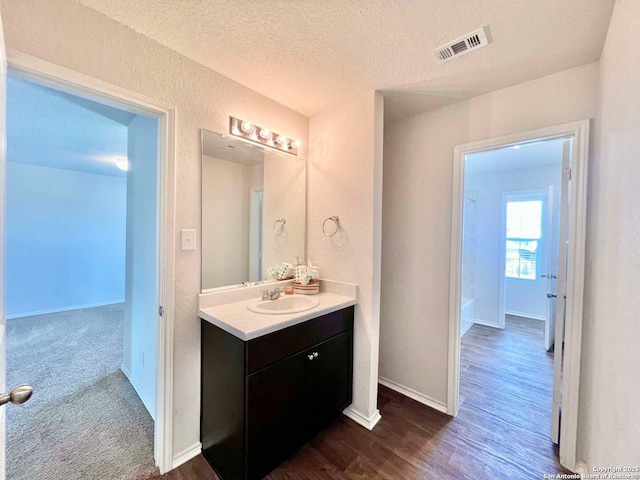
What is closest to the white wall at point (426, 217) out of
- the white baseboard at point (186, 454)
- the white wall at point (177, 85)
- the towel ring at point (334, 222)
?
the towel ring at point (334, 222)

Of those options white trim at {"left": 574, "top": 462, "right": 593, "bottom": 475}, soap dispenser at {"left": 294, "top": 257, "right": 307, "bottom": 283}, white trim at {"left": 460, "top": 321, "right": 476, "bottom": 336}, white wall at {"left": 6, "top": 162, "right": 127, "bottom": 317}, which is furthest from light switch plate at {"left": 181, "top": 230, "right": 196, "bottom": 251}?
white wall at {"left": 6, "top": 162, "right": 127, "bottom": 317}

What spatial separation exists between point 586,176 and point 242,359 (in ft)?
7.26

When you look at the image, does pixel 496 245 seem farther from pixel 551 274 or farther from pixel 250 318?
pixel 250 318

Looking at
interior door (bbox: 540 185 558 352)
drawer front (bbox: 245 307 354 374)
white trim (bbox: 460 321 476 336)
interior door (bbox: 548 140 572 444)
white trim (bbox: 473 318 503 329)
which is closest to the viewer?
drawer front (bbox: 245 307 354 374)

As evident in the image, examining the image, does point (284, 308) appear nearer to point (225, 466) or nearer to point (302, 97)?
point (225, 466)

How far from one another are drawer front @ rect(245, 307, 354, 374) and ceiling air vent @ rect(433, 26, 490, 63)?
5.73 ft

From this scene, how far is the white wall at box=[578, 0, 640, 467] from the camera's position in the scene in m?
0.84

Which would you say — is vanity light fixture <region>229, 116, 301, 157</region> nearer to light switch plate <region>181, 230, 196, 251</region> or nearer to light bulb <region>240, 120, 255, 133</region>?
light bulb <region>240, 120, 255, 133</region>

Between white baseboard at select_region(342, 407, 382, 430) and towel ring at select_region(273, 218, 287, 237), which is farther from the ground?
towel ring at select_region(273, 218, 287, 237)

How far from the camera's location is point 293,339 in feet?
4.93

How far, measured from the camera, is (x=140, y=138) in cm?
211

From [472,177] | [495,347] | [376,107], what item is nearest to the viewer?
[376,107]

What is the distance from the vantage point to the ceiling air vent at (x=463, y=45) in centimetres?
131

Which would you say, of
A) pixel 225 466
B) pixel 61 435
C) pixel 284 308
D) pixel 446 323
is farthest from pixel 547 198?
pixel 61 435
